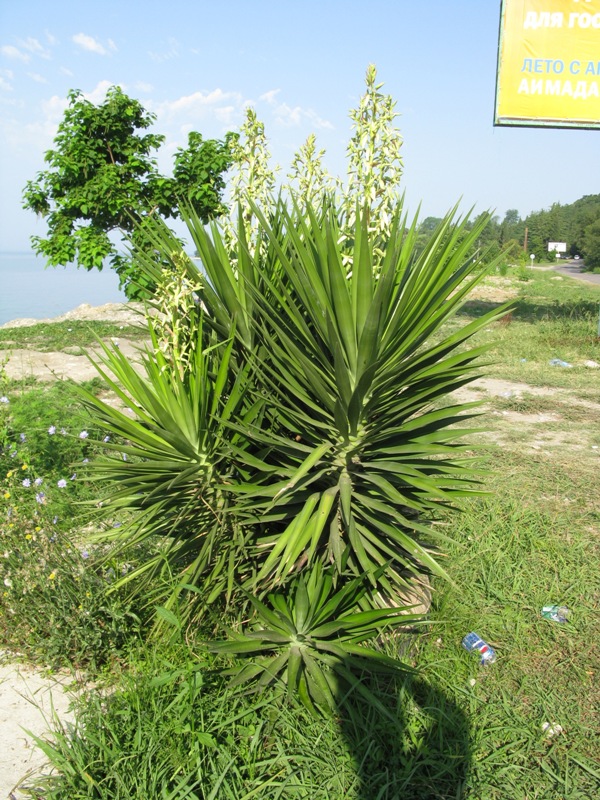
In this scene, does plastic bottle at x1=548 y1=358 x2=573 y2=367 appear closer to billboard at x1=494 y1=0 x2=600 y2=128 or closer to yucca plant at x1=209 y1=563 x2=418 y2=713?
billboard at x1=494 y1=0 x2=600 y2=128

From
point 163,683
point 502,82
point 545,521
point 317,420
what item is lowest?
point 545,521

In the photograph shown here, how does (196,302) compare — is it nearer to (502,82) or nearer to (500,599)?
(500,599)

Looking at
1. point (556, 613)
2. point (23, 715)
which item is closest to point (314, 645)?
point (23, 715)

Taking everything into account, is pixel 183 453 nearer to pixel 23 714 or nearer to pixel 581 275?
pixel 23 714

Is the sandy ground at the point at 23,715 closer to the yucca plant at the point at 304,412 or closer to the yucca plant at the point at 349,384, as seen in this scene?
the yucca plant at the point at 304,412

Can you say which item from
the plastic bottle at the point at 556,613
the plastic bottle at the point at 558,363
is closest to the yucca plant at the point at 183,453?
the plastic bottle at the point at 556,613

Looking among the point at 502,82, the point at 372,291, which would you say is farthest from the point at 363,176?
the point at 502,82

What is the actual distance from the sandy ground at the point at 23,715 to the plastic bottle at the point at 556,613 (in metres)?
2.29

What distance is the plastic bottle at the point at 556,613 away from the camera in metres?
3.38

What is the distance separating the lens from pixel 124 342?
9.96 meters

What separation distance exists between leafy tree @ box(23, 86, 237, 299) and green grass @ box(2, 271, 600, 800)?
18.7ft

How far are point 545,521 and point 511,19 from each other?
384 inches

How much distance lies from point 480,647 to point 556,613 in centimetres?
60

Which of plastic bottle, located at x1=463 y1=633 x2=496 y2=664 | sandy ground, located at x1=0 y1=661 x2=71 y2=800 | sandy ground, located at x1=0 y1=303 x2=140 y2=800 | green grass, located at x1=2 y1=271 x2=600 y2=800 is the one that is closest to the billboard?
green grass, located at x1=2 y1=271 x2=600 y2=800
